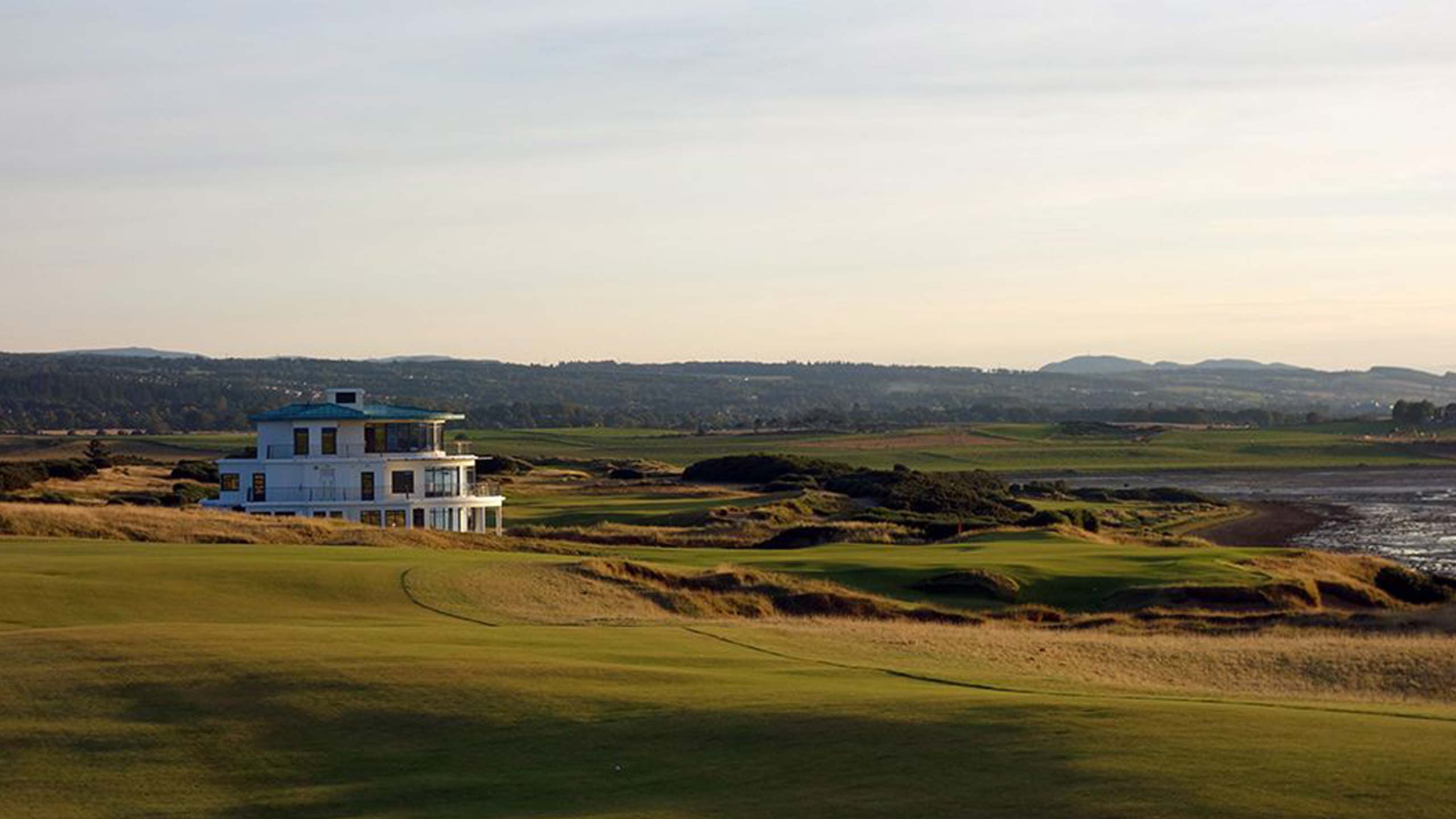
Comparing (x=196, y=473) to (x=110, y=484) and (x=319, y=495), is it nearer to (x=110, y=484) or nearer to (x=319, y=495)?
(x=110, y=484)

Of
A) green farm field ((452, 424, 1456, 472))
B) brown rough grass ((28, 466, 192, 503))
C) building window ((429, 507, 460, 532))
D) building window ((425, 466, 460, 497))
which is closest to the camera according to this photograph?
building window ((429, 507, 460, 532))

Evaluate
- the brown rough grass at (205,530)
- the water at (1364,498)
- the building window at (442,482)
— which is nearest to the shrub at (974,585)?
the brown rough grass at (205,530)

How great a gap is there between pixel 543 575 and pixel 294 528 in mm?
14622

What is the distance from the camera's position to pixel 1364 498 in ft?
374

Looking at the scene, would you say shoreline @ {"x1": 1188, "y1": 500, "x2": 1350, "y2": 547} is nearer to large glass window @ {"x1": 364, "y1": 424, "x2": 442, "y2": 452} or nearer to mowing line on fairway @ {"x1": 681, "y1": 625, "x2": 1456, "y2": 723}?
large glass window @ {"x1": 364, "y1": 424, "x2": 442, "y2": 452}

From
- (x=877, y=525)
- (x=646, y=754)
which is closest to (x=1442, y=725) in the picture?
(x=646, y=754)

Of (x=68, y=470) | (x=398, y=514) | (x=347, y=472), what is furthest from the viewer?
(x=68, y=470)

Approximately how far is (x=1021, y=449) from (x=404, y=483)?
105417mm

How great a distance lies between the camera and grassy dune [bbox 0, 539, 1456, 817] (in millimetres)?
18297

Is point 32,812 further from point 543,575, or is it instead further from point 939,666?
point 543,575

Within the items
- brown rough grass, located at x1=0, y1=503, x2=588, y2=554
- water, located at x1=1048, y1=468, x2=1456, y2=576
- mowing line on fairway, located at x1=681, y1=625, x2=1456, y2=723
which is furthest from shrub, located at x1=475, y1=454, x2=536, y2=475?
mowing line on fairway, located at x1=681, y1=625, x2=1456, y2=723

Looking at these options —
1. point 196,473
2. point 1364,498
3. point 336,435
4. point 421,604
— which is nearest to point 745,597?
point 421,604

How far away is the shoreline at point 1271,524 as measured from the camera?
82625 millimetres

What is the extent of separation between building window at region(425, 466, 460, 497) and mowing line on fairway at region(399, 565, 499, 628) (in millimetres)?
28006
